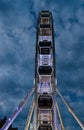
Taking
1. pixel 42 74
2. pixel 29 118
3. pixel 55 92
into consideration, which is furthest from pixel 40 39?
pixel 29 118

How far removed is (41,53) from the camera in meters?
45.2

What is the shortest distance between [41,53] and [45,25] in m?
4.64

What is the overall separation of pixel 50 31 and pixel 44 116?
1350cm

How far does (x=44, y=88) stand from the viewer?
141 feet

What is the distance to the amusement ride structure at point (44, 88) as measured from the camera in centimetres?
3891

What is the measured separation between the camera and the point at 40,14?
1864 inches

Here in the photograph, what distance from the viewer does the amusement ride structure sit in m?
38.9

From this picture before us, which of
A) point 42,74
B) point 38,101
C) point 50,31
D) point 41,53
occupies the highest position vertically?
point 50,31

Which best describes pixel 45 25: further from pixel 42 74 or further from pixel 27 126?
pixel 27 126

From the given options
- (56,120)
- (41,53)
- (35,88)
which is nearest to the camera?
(56,120)

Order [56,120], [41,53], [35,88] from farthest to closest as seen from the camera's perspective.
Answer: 1. [41,53]
2. [35,88]
3. [56,120]

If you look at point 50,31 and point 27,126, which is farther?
point 50,31

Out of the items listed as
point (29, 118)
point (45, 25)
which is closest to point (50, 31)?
point (45, 25)

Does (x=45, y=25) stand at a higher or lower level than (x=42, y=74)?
higher
